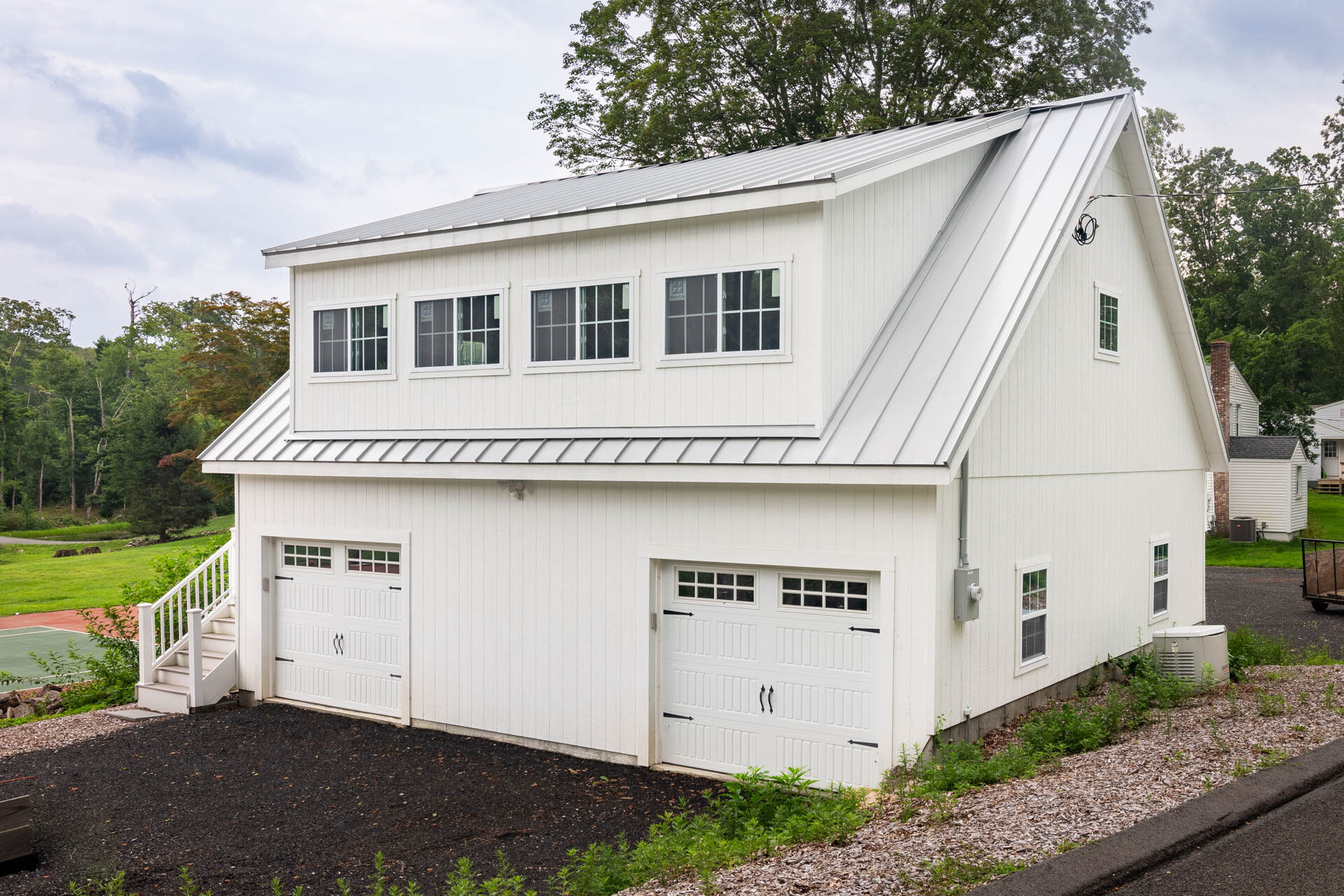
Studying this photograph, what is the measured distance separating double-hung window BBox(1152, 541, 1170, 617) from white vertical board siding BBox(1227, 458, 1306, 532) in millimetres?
20104

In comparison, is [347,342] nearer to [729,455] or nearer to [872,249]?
[729,455]

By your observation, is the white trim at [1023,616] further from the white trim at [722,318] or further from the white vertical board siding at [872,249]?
the white trim at [722,318]

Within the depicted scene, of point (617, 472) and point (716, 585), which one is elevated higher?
point (617, 472)

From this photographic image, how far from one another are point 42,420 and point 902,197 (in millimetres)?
61471

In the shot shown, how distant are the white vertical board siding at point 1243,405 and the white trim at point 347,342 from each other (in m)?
31.7

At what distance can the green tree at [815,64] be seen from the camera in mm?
25297

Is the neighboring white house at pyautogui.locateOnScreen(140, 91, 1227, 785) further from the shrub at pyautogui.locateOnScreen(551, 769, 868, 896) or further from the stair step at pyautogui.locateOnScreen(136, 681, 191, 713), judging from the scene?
the shrub at pyautogui.locateOnScreen(551, 769, 868, 896)

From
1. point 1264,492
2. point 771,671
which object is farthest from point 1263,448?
point 771,671

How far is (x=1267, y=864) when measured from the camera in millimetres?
5660

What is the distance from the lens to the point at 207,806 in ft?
30.3

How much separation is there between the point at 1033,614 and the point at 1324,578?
40.8 ft

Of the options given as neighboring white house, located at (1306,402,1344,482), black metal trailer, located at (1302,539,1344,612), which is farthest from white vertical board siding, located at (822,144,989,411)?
neighboring white house, located at (1306,402,1344,482)

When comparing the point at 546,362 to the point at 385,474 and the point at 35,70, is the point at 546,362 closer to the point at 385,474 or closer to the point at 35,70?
the point at 385,474

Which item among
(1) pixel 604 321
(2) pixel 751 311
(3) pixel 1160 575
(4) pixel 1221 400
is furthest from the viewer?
(4) pixel 1221 400
